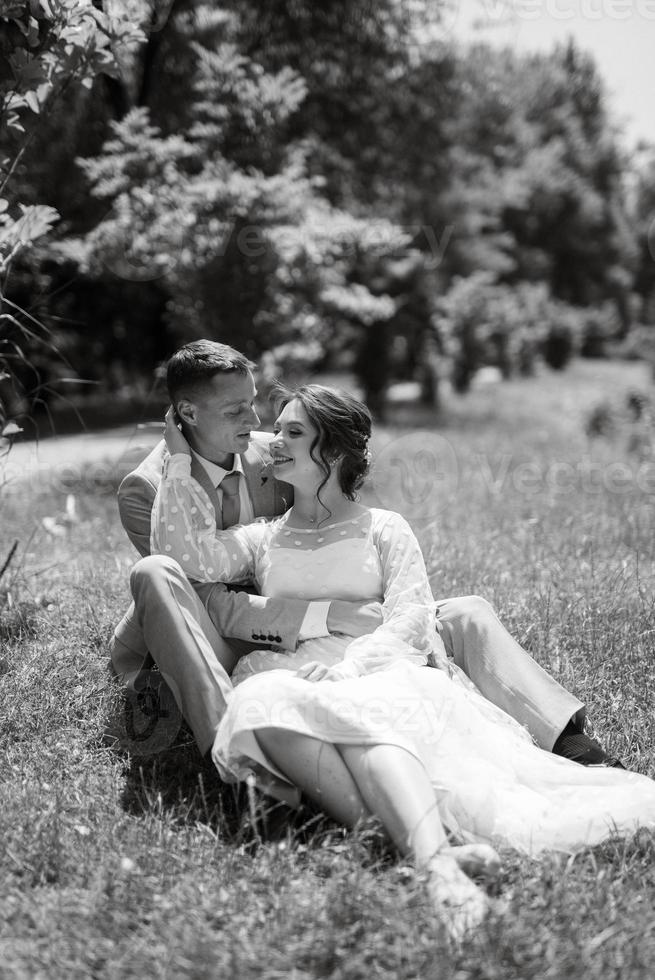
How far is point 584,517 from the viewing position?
20.9 ft

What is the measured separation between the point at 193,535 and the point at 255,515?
1.30ft

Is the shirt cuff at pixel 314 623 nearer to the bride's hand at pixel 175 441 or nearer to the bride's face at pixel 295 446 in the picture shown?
the bride's face at pixel 295 446

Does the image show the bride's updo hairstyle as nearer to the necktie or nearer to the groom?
the groom

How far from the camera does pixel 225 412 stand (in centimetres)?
346

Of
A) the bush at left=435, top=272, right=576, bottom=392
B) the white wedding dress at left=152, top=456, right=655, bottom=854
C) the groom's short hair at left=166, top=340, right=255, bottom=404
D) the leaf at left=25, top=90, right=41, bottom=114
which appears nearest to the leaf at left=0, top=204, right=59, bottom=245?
the leaf at left=25, top=90, right=41, bottom=114

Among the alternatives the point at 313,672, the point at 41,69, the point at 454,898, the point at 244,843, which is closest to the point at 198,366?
the point at 313,672

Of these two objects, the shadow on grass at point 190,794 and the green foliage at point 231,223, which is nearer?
the shadow on grass at point 190,794

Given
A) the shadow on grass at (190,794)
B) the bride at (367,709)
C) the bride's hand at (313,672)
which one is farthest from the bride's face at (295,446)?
the shadow on grass at (190,794)

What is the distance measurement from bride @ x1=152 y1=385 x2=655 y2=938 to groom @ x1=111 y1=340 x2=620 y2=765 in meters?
0.08

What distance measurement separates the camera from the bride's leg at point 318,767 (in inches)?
105

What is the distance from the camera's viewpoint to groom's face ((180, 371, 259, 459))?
136 inches

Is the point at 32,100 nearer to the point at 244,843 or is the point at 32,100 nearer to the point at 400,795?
the point at 244,843

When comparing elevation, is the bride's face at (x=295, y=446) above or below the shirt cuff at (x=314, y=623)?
above

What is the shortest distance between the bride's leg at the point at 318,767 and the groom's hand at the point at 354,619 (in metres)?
0.56
